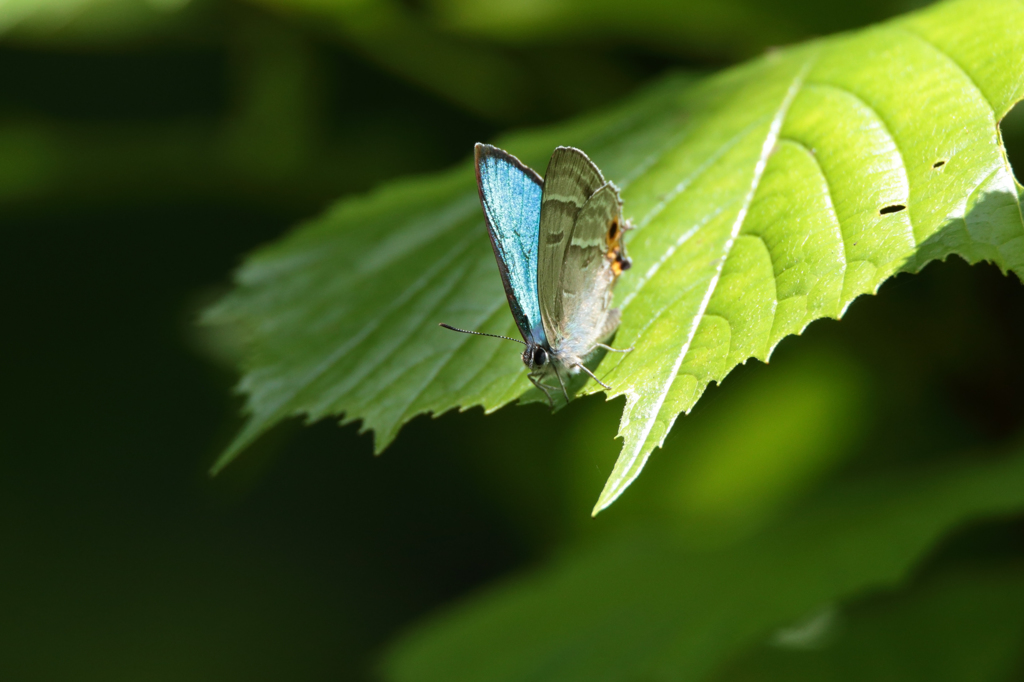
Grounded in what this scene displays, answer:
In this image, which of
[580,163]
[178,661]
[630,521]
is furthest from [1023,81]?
[178,661]

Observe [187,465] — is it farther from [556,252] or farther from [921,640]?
[921,640]

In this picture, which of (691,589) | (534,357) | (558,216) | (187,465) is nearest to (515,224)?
(558,216)

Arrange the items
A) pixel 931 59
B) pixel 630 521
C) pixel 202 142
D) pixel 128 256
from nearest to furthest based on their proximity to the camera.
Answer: pixel 931 59
pixel 202 142
pixel 630 521
pixel 128 256

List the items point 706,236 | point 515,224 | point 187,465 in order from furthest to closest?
point 187,465
point 515,224
point 706,236

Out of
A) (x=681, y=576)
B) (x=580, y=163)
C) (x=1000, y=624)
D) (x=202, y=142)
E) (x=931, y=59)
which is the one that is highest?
(x=202, y=142)

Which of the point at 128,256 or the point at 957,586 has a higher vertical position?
the point at 128,256

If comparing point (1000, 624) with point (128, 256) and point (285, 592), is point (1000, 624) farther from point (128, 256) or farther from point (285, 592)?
point (128, 256)

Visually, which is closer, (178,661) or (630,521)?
(630,521)

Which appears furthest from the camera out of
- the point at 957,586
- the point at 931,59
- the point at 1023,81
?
the point at 957,586
